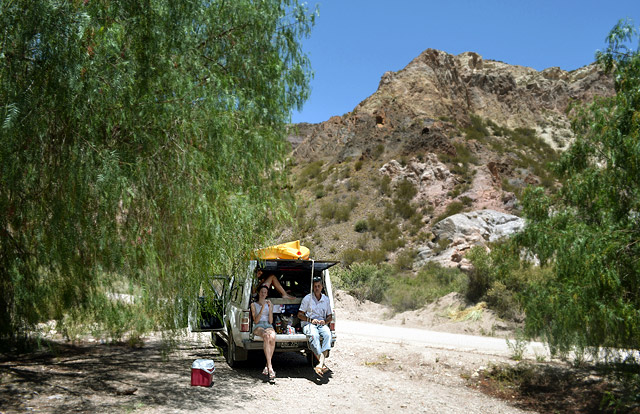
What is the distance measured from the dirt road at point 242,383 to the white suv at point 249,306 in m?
0.55

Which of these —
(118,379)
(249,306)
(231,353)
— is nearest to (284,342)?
(249,306)

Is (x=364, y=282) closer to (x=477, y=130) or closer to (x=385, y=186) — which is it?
(x=385, y=186)

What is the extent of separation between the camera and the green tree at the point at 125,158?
5.95 meters

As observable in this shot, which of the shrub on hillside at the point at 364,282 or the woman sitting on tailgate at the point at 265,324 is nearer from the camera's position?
the woman sitting on tailgate at the point at 265,324

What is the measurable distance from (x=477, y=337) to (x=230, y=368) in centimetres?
885

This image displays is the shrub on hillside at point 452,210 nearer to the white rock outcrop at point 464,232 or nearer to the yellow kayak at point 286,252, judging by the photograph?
the white rock outcrop at point 464,232

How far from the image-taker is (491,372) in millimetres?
10414

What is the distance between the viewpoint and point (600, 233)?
8.15m

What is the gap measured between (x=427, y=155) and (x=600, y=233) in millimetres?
36692

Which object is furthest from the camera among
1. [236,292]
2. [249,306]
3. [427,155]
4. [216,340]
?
[427,155]

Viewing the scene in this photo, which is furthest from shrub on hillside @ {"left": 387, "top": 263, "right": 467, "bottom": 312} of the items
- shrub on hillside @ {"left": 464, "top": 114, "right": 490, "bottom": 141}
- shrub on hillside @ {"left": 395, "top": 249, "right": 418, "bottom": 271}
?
shrub on hillside @ {"left": 464, "top": 114, "right": 490, "bottom": 141}

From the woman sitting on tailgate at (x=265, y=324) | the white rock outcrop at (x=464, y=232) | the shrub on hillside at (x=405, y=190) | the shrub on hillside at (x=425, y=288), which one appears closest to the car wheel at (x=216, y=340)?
the woman sitting on tailgate at (x=265, y=324)

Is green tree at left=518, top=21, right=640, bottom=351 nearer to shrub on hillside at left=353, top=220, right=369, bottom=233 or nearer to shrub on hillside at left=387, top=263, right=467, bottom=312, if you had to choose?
shrub on hillside at left=387, top=263, right=467, bottom=312

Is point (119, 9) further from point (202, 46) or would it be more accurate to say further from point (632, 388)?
point (632, 388)
